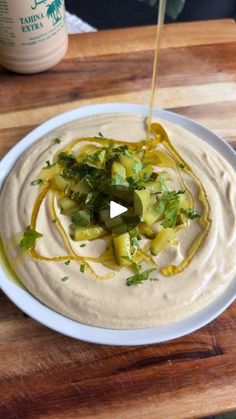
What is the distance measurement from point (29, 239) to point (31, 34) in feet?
2.63

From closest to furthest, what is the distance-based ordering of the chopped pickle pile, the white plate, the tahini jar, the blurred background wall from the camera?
the white plate, the chopped pickle pile, the tahini jar, the blurred background wall

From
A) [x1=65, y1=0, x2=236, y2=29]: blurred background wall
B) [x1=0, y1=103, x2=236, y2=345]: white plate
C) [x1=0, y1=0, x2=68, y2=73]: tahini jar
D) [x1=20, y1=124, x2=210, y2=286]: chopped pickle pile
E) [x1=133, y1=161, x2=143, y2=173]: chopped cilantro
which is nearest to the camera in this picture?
[x1=0, y1=103, x2=236, y2=345]: white plate

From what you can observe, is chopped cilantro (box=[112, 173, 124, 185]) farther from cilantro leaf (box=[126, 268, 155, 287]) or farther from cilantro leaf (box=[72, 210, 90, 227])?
cilantro leaf (box=[126, 268, 155, 287])

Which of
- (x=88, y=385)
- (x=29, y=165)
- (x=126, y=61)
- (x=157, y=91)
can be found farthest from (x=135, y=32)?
(x=88, y=385)

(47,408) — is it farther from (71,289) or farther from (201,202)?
(201,202)

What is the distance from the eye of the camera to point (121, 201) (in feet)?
4.50

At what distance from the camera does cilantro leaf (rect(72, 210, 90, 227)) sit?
1.32 metres

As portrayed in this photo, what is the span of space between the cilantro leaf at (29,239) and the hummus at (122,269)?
2 centimetres

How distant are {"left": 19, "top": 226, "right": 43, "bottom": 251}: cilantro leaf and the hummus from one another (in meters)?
0.02

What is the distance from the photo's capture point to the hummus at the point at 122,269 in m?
1.22

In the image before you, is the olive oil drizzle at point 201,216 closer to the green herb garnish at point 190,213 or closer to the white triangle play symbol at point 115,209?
the green herb garnish at point 190,213

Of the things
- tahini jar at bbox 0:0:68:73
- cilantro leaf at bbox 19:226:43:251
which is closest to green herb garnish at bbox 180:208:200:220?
cilantro leaf at bbox 19:226:43:251

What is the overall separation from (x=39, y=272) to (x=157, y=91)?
3.07 ft

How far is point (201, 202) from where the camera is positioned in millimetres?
1422
